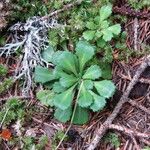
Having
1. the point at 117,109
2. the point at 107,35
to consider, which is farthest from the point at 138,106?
the point at 107,35

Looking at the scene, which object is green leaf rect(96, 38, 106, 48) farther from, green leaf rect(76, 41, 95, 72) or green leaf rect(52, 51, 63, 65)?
green leaf rect(52, 51, 63, 65)

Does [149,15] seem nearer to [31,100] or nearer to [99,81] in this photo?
[99,81]

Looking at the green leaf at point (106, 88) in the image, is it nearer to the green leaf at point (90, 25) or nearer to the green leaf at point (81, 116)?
the green leaf at point (81, 116)

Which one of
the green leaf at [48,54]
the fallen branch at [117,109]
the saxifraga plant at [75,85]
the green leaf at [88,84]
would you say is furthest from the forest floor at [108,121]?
the green leaf at [48,54]

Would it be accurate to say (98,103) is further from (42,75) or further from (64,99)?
(42,75)

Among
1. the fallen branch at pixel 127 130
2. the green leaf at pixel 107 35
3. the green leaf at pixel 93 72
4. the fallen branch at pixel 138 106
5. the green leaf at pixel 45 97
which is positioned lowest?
the fallen branch at pixel 127 130

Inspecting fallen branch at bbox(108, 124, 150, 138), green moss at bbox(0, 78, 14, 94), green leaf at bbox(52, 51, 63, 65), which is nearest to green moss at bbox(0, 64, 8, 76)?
green moss at bbox(0, 78, 14, 94)
